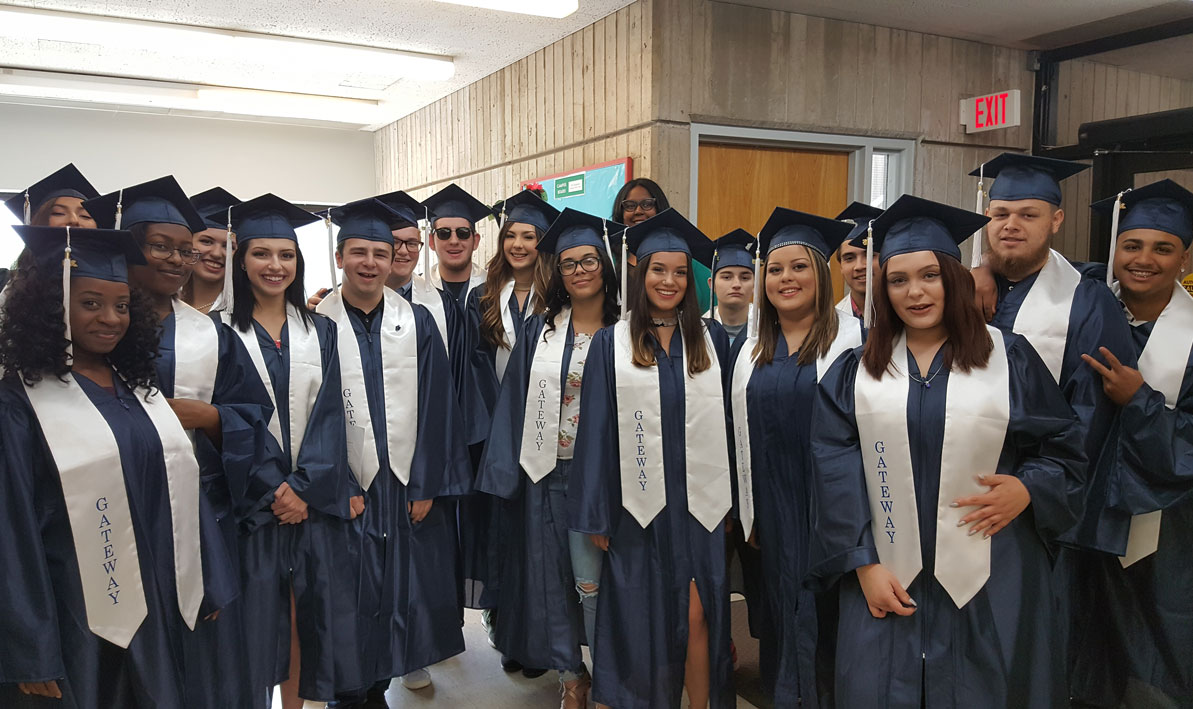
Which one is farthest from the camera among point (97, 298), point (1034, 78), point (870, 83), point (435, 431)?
point (1034, 78)

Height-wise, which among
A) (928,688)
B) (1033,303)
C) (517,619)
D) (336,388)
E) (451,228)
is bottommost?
(517,619)

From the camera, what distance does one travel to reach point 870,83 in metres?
5.44

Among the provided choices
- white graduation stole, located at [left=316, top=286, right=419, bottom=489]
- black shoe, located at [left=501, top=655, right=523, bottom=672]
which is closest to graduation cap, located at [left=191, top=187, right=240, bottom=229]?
white graduation stole, located at [left=316, top=286, right=419, bottom=489]

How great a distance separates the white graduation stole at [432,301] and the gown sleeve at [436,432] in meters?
0.14

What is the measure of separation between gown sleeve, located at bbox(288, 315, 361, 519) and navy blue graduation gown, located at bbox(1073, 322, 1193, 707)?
246cm

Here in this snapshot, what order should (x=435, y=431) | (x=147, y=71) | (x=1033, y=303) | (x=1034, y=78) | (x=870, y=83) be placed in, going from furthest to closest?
(x=147, y=71)
(x=1034, y=78)
(x=870, y=83)
(x=435, y=431)
(x=1033, y=303)

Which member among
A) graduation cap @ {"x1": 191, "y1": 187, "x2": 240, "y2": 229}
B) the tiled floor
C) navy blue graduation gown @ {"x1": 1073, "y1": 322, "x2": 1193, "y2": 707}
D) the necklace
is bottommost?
the tiled floor

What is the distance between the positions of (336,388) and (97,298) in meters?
0.84

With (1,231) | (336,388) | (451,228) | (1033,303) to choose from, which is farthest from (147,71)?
(1033,303)

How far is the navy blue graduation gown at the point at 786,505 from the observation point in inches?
95.4

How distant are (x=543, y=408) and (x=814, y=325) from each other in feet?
3.29

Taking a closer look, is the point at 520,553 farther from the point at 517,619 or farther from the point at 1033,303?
the point at 1033,303

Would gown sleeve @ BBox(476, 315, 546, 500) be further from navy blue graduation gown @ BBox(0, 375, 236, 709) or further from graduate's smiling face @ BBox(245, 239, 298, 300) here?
navy blue graduation gown @ BBox(0, 375, 236, 709)

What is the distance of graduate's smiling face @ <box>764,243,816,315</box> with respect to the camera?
251 centimetres
